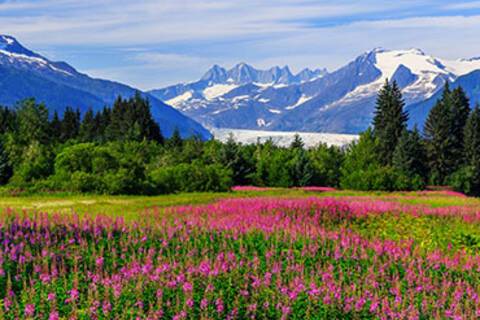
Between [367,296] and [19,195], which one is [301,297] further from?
[19,195]

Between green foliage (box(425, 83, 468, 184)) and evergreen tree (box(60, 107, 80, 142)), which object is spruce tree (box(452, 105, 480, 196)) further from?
evergreen tree (box(60, 107, 80, 142))

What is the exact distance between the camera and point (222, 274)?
10156mm

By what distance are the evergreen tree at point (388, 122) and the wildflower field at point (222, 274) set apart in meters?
64.2

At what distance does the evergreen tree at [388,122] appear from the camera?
80.4 m

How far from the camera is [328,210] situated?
2227 centimetres

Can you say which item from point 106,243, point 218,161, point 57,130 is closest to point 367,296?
point 106,243

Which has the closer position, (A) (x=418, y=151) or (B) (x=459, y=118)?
(A) (x=418, y=151)

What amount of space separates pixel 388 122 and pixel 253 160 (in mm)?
28842

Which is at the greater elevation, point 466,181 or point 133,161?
point 133,161

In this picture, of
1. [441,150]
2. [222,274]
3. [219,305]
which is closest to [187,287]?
[219,305]

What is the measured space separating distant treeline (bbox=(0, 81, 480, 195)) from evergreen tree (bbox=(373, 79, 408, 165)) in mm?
155

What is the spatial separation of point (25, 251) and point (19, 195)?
26.9 meters

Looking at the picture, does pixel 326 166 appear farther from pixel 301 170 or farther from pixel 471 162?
pixel 471 162

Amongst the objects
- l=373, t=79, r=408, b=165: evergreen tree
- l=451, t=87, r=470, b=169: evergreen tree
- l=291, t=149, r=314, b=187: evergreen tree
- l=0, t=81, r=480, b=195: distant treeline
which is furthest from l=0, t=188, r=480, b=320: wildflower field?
l=451, t=87, r=470, b=169: evergreen tree
